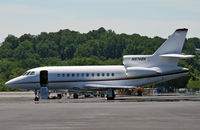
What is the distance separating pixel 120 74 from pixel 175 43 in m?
6.83

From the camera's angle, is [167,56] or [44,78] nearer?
[167,56]

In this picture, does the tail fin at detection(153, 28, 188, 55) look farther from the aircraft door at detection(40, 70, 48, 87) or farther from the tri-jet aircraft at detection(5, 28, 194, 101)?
the aircraft door at detection(40, 70, 48, 87)

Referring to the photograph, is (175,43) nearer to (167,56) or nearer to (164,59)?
(167,56)

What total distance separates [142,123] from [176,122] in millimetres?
1698

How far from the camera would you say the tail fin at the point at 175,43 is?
55.3 metres

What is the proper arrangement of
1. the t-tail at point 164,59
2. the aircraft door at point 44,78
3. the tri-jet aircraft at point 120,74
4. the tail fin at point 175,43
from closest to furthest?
the tri-jet aircraft at point 120,74 → the t-tail at point 164,59 → the tail fin at point 175,43 → the aircraft door at point 44,78

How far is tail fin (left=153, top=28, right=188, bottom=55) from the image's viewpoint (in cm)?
5531

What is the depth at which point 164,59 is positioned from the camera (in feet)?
183

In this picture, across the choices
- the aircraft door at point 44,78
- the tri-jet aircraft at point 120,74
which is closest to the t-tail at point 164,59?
the tri-jet aircraft at point 120,74

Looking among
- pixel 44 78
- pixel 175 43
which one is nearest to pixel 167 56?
pixel 175 43

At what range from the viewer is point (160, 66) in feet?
182

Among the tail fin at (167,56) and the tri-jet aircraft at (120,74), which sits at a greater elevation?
the tail fin at (167,56)

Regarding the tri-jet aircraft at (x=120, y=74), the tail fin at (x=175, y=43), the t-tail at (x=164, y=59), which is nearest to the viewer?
the tri-jet aircraft at (x=120, y=74)

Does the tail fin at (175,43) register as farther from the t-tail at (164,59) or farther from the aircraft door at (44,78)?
the aircraft door at (44,78)
